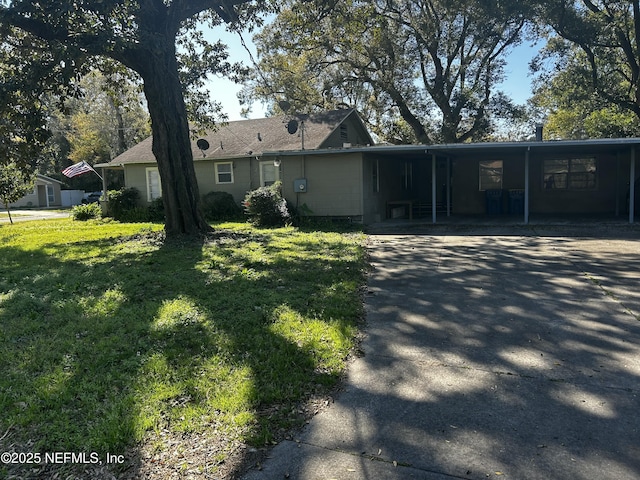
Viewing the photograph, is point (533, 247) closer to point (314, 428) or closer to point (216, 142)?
point (314, 428)

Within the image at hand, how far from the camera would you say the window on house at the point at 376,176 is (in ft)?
52.5

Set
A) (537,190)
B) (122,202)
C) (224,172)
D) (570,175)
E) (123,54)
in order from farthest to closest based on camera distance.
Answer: (122,202) < (224,172) < (537,190) < (570,175) < (123,54)

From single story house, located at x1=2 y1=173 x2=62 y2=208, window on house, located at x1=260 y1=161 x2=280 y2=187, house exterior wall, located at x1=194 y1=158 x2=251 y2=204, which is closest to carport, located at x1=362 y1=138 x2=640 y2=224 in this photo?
window on house, located at x1=260 y1=161 x2=280 y2=187

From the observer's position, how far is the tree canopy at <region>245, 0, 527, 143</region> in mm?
Result: 23109

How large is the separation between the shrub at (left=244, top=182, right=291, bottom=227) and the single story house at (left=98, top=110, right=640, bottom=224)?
960 millimetres

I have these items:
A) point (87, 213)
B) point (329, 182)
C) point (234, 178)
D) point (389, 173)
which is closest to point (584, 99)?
point (389, 173)

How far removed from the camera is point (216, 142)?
1995 cm

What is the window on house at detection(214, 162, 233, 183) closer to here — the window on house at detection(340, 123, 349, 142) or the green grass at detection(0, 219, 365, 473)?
the window on house at detection(340, 123, 349, 142)

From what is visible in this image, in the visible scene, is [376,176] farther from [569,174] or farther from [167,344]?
[167,344]

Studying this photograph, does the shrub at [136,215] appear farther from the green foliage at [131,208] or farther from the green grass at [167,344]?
the green grass at [167,344]

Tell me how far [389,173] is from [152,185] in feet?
32.6

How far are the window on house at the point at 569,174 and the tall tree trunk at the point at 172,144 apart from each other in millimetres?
12426

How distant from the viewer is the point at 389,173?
1767 cm

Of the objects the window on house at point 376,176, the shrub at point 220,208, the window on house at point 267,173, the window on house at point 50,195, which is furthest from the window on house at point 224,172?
the window on house at point 50,195
